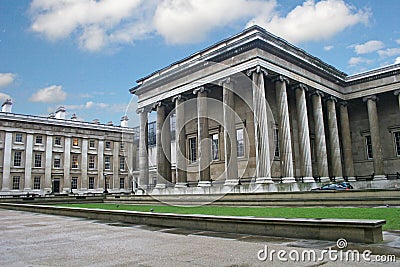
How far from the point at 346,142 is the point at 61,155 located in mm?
51091

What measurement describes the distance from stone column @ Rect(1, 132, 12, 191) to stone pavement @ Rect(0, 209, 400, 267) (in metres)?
55.0

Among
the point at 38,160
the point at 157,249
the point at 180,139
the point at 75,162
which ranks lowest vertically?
the point at 157,249

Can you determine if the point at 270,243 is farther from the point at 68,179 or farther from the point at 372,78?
the point at 68,179

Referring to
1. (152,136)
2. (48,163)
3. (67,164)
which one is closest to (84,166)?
(67,164)

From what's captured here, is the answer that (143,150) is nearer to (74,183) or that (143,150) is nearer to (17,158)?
(17,158)

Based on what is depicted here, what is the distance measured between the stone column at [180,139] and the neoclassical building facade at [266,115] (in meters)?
0.10

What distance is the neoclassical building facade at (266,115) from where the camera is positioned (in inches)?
1105

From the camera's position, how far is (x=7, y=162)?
2327 inches

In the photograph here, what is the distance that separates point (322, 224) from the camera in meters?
8.20

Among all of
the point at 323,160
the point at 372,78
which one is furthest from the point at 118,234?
the point at 372,78

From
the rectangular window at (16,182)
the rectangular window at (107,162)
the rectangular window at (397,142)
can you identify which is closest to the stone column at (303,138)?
the rectangular window at (397,142)

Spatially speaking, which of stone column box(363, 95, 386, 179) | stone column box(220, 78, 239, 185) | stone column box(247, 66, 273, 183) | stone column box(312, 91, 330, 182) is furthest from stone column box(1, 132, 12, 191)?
stone column box(363, 95, 386, 179)

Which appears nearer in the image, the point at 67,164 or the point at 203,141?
the point at 203,141

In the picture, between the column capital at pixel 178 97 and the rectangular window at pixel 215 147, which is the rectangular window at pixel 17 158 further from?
the rectangular window at pixel 215 147
